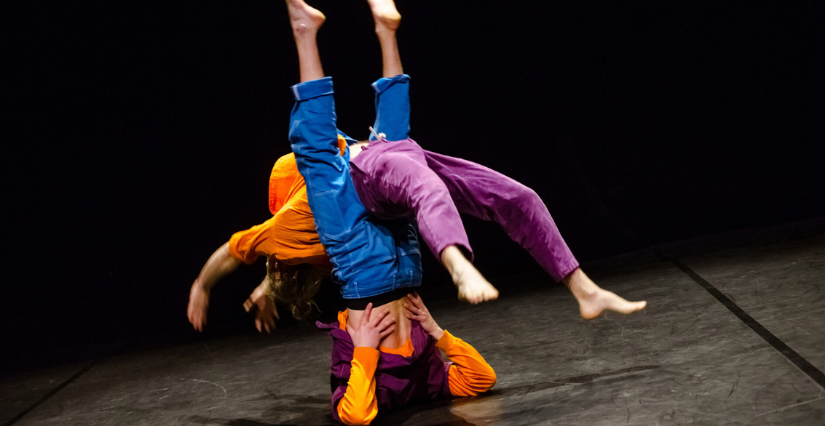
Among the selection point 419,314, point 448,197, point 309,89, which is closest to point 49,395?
point 419,314

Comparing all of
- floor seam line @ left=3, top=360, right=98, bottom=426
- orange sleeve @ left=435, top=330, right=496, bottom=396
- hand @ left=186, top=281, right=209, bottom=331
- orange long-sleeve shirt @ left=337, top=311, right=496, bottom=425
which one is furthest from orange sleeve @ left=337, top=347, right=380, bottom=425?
floor seam line @ left=3, top=360, right=98, bottom=426

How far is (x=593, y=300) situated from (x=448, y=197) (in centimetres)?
48

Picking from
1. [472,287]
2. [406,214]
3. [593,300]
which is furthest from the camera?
[406,214]

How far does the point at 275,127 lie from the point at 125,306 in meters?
1.28

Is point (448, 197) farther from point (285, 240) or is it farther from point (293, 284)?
point (293, 284)

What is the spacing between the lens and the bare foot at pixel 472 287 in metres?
1.52

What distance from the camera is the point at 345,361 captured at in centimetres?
234

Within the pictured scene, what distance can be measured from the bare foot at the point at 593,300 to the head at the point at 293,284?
109 cm

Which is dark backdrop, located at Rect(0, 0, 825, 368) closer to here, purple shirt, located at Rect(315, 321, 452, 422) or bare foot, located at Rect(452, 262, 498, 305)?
purple shirt, located at Rect(315, 321, 452, 422)

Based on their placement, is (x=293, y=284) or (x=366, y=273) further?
(x=293, y=284)

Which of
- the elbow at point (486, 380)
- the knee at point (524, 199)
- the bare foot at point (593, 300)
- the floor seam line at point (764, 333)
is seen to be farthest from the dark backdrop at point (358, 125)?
the bare foot at point (593, 300)

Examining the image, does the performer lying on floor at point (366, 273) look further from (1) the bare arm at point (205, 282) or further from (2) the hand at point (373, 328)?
(1) the bare arm at point (205, 282)

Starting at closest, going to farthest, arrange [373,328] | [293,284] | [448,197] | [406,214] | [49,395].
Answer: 1. [448,197]
2. [406,214]
3. [373,328]
4. [293,284]
5. [49,395]

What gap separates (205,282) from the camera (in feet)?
8.25
